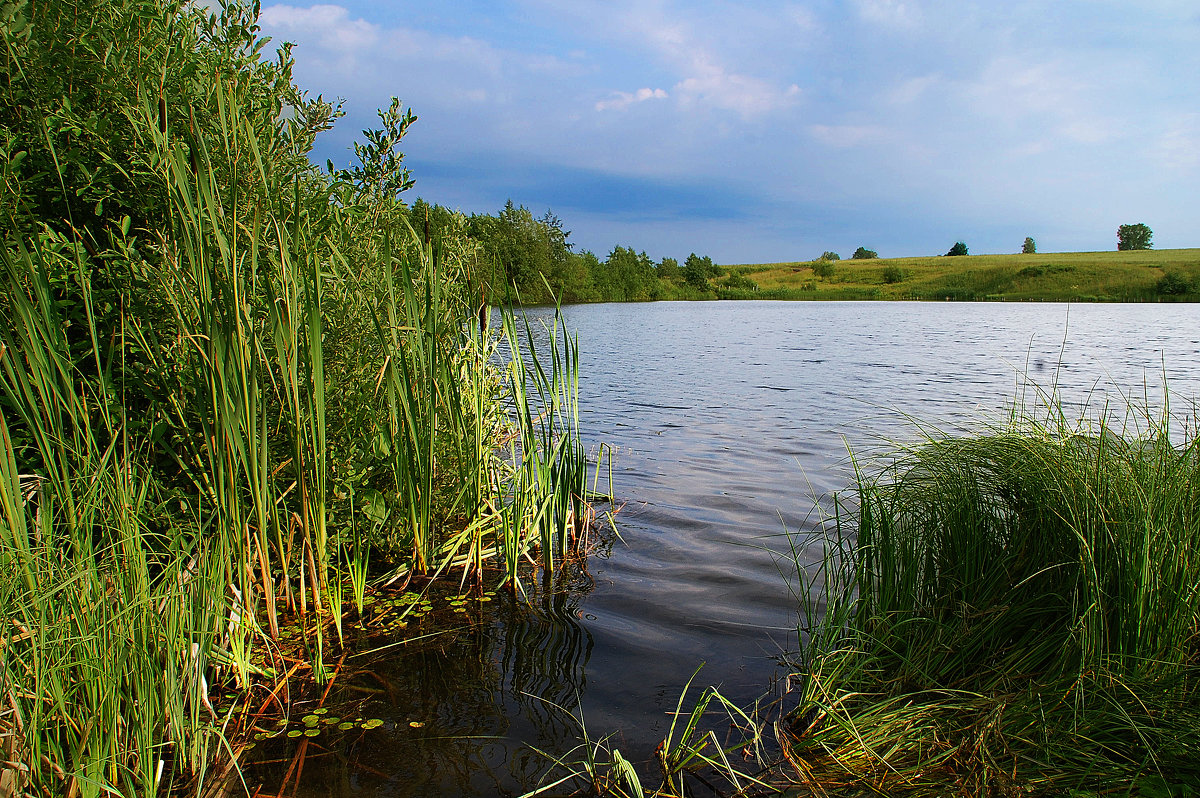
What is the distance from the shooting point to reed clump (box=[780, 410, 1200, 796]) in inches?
90.0

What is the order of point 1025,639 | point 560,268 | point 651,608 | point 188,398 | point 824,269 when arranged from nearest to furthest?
point 1025,639 < point 188,398 < point 651,608 < point 560,268 < point 824,269

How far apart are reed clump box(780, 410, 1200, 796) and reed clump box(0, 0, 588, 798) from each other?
2020 mm

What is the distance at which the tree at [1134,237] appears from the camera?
95938 mm

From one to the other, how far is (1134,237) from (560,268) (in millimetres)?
90785

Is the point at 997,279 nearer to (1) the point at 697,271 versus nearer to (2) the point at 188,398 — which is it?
(1) the point at 697,271

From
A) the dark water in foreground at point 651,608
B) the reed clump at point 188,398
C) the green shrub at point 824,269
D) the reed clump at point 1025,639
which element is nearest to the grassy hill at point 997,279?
the green shrub at point 824,269

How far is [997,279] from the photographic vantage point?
6719 centimetres

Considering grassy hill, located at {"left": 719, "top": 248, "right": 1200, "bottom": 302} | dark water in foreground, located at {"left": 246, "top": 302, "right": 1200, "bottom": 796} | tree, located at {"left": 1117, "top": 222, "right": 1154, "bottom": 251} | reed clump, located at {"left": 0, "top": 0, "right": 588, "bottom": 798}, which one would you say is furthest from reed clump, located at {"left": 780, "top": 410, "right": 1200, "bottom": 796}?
tree, located at {"left": 1117, "top": 222, "right": 1154, "bottom": 251}

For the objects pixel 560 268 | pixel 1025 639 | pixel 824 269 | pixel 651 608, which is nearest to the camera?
pixel 1025 639

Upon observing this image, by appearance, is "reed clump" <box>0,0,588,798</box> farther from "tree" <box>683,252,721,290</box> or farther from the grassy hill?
"tree" <box>683,252,721,290</box>

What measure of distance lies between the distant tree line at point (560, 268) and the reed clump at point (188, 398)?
1.23 feet

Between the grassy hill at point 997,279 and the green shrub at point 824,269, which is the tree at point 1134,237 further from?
the green shrub at point 824,269

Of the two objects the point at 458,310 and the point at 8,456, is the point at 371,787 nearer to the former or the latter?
Answer: the point at 8,456

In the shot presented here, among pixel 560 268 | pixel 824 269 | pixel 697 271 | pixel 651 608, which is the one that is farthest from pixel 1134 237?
pixel 651 608
